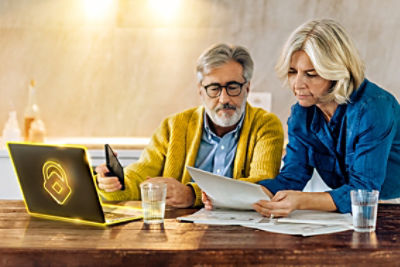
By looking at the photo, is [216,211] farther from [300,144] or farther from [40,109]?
[40,109]

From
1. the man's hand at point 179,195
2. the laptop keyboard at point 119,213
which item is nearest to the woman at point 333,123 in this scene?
the man's hand at point 179,195

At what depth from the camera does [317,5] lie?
3.74 metres

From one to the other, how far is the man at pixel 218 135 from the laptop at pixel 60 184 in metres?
0.54

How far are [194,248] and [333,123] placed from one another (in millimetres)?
806

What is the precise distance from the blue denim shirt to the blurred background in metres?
1.77

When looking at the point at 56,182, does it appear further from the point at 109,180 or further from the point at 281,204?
the point at 281,204

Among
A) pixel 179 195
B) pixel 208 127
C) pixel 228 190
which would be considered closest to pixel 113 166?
pixel 179 195

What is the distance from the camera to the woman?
1.70 m

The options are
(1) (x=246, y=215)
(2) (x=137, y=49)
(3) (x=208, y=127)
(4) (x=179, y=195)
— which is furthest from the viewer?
(2) (x=137, y=49)

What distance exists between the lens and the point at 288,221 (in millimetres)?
1569

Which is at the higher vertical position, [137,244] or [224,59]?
[224,59]

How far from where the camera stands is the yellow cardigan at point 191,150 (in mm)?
2225

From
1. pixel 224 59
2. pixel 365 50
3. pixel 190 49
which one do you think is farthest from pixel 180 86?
pixel 224 59

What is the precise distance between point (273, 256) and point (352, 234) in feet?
0.87
